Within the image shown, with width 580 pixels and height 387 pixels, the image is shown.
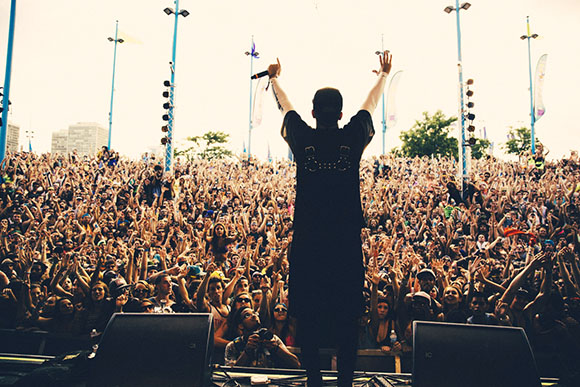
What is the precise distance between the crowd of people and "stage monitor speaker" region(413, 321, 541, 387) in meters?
0.69

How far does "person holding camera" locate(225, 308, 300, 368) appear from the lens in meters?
3.96

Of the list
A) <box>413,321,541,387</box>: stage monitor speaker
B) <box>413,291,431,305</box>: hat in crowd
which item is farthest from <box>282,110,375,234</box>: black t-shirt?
<box>413,291,431,305</box>: hat in crowd

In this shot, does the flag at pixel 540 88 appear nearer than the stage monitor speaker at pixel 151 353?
No

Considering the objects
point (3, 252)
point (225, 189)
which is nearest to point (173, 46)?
point (225, 189)

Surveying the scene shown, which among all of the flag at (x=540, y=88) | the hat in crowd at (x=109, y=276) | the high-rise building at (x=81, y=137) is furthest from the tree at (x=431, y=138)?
the high-rise building at (x=81, y=137)

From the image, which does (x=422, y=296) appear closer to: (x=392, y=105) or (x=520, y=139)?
(x=392, y=105)

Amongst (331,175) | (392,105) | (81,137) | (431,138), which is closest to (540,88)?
(392,105)

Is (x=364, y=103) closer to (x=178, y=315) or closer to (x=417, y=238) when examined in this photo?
(x=178, y=315)

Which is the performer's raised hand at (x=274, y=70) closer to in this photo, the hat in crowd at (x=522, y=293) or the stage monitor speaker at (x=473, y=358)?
the stage monitor speaker at (x=473, y=358)

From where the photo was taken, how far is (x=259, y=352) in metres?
4.01

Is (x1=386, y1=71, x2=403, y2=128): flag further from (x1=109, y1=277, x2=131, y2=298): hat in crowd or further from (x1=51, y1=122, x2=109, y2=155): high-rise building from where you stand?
(x1=51, y1=122, x2=109, y2=155): high-rise building

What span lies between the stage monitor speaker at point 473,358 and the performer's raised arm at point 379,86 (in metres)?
1.20

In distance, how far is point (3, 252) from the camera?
262 inches

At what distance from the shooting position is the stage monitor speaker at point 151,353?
82.4 inches
